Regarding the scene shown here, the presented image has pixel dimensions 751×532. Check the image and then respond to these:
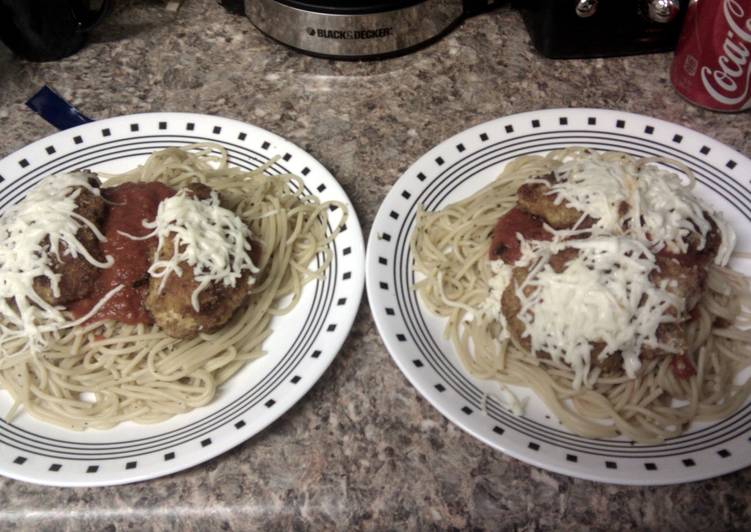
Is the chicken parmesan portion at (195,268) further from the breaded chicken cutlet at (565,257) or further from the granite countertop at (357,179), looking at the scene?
the breaded chicken cutlet at (565,257)

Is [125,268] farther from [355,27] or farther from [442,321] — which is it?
[355,27]

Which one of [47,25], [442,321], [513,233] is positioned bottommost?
[442,321]

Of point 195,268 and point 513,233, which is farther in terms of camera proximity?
point 513,233

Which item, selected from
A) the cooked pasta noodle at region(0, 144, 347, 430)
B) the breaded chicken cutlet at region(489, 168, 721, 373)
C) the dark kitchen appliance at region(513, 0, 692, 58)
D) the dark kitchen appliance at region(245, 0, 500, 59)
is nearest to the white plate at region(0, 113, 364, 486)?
the cooked pasta noodle at region(0, 144, 347, 430)

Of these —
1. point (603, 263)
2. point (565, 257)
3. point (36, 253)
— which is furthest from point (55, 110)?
point (603, 263)

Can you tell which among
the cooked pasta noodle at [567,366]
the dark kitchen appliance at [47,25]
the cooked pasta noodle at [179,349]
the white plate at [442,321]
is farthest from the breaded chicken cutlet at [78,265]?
the dark kitchen appliance at [47,25]

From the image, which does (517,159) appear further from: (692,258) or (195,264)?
(195,264)
